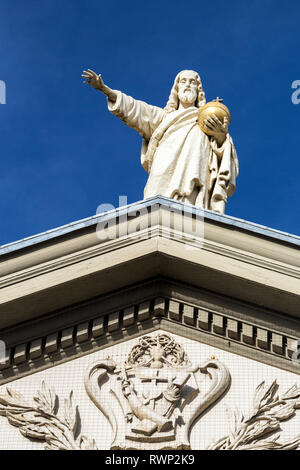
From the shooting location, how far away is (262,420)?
8.66 meters

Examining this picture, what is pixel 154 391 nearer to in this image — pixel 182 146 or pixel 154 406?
pixel 154 406

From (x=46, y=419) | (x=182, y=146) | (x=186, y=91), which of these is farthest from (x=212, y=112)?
(x=46, y=419)

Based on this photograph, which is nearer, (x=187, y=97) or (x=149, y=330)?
(x=149, y=330)

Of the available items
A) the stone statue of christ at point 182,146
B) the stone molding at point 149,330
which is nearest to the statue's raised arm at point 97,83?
the stone statue of christ at point 182,146

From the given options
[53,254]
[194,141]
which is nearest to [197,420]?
[53,254]

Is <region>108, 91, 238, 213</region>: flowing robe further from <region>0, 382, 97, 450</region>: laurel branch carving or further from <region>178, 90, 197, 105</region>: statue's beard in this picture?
<region>0, 382, 97, 450</region>: laurel branch carving

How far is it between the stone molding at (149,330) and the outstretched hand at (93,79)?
420 centimetres

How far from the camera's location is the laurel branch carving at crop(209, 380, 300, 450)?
848 centimetres

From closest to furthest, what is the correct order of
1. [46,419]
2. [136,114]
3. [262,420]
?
[262,420]
[46,419]
[136,114]

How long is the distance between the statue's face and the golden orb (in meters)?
0.58

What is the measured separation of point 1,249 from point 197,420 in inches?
91.8

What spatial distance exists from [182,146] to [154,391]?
4.43 metres

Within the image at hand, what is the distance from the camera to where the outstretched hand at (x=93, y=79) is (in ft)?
41.4
